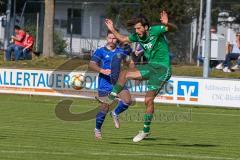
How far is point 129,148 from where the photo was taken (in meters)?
13.9

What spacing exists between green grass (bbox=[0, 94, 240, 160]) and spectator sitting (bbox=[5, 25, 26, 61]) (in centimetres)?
838

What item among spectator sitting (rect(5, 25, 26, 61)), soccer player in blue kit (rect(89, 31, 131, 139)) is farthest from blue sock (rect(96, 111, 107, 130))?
spectator sitting (rect(5, 25, 26, 61))

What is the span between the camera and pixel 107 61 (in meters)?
17.0

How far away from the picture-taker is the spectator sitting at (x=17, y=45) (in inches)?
1398

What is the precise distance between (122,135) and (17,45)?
66.2 ft

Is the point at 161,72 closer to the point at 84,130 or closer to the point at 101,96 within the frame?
the point at 101,96

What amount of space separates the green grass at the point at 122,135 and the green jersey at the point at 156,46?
1481mm

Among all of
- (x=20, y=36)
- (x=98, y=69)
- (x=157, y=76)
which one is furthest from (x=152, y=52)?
(x=20, y=36)

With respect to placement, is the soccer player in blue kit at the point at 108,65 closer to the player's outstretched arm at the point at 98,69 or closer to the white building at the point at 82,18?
the player's outstretched arm at the point at 98,69

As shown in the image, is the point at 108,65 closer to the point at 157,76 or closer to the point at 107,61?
the point at 107,61

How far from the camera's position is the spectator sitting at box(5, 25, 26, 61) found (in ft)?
116

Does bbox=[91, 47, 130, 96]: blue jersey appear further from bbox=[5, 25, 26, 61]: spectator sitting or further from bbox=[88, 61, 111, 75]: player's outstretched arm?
bbox=[5, 25, 26, 61]: spectator sitting

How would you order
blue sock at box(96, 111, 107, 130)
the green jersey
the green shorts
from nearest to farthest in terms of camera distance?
1. the green jersey
2. the green shorts
3. blue sock at box(96, 111, 107, 130)

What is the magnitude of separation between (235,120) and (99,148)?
32.7ft
